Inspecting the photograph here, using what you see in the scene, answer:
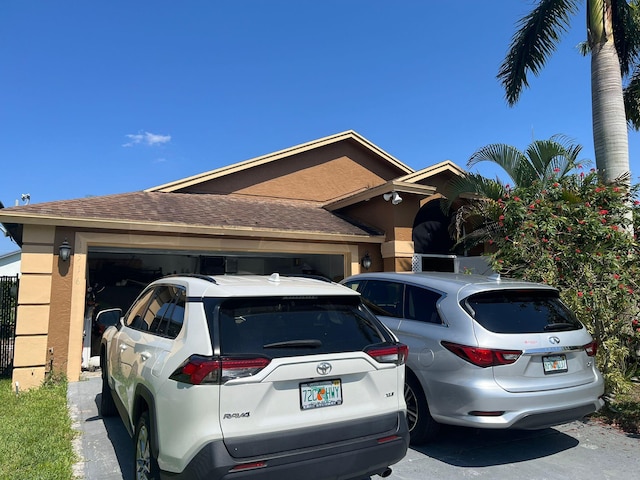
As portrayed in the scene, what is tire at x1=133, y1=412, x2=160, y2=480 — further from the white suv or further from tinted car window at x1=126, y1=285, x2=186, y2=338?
tinted car window at x1=126, y1=285, x2=186, y2=338

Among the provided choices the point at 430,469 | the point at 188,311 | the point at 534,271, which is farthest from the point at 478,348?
the point at 534,271

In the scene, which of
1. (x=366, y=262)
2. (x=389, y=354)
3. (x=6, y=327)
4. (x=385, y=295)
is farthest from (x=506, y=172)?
(x=6, y=327)

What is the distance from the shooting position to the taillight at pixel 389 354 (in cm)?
335

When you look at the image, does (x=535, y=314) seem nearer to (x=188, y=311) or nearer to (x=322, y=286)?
(x=322, y=286)

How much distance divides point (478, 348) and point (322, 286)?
1678mm

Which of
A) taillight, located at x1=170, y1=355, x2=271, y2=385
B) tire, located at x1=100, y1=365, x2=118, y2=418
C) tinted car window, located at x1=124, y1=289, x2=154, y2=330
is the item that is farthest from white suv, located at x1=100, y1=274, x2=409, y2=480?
tire, located at x1=100, y1=365, x2=118, y2=418

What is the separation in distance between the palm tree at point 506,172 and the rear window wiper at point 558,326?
3987 mm

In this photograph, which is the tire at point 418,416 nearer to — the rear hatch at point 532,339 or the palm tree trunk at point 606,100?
the rear hatch at point 532,339

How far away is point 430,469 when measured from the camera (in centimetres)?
425

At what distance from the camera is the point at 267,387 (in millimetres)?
2912

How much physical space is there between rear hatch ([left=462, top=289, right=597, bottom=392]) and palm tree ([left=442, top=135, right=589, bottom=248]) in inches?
156

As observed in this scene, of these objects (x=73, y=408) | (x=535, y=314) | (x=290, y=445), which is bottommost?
(x=73, y=408)

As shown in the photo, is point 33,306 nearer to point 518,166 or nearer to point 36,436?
point 36,436

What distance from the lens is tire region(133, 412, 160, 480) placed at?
3.14 metres
